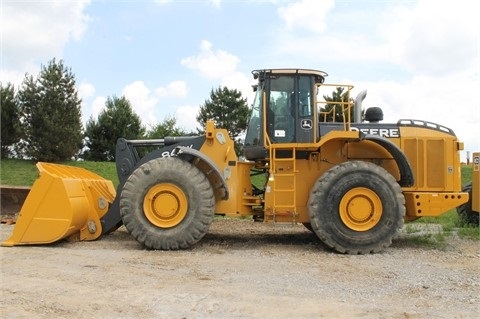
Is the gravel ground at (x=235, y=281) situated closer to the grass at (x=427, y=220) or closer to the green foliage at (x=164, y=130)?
the grass at (x=427, y=220)

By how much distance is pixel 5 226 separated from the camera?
35.4ft

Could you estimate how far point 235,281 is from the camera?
6.27 metres

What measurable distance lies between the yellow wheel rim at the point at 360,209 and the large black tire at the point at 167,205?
2056 mm

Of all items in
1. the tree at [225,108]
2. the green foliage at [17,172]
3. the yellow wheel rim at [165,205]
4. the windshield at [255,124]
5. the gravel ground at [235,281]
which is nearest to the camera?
the gravel ground at [235,281]

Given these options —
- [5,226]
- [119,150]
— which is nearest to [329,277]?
[119,150]

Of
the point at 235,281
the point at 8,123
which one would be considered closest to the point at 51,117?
the point at 8,123

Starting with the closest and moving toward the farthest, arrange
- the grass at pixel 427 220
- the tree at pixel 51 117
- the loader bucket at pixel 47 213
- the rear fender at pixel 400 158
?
the loader bucket at pixel 47 213 → the rear fender at pixel 400 158 → the grass at pixel 427 220 → the tree at pixel 51 117

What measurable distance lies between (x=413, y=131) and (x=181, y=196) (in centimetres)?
406

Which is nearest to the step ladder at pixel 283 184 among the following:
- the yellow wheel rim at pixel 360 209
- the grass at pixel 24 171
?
the yellow wheel rim at pixel 360 209

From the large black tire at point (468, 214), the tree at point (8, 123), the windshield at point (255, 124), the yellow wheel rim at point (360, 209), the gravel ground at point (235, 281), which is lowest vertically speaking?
the gravel ground at point (235, 281)

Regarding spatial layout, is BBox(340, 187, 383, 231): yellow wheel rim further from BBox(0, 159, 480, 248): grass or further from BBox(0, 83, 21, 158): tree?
BBox(0, 83, 21, 158): tree

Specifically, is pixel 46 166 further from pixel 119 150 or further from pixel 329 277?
pixel 329 277

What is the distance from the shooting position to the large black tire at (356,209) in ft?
27.5

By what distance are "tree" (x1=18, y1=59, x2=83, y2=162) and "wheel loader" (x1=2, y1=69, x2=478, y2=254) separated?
21739 millimetres
